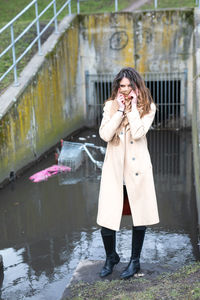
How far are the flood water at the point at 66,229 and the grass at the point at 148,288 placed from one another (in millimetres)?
378

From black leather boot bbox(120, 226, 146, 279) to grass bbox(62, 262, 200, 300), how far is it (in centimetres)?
8

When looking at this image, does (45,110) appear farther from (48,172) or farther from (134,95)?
(134,95)

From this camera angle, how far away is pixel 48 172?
7.79 metres

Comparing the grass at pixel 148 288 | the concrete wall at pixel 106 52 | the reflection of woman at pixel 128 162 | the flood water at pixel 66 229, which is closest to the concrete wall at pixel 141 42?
the concrete wall at pixel 106 52

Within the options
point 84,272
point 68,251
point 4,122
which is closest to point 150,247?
point 68,251

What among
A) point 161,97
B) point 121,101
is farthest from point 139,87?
point 161,97

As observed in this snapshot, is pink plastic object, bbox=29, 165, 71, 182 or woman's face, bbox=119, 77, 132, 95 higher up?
woman's face, bbox=119, 77, 132, 95

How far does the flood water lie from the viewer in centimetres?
441

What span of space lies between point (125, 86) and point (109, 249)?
149 cm

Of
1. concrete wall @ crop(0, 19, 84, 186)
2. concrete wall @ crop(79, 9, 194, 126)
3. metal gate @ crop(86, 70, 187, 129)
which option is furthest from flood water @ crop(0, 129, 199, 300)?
concrete wall @ crop(79, 9, 194, 126)

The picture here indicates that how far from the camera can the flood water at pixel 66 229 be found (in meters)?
4.41

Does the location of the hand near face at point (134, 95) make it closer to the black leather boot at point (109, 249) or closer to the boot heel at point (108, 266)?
the black leather boot at point (109, 249)

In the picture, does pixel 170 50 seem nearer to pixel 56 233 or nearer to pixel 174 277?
pixel 56 233

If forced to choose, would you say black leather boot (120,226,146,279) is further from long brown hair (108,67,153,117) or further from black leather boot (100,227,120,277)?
long brown hair (108,67,153,117)
